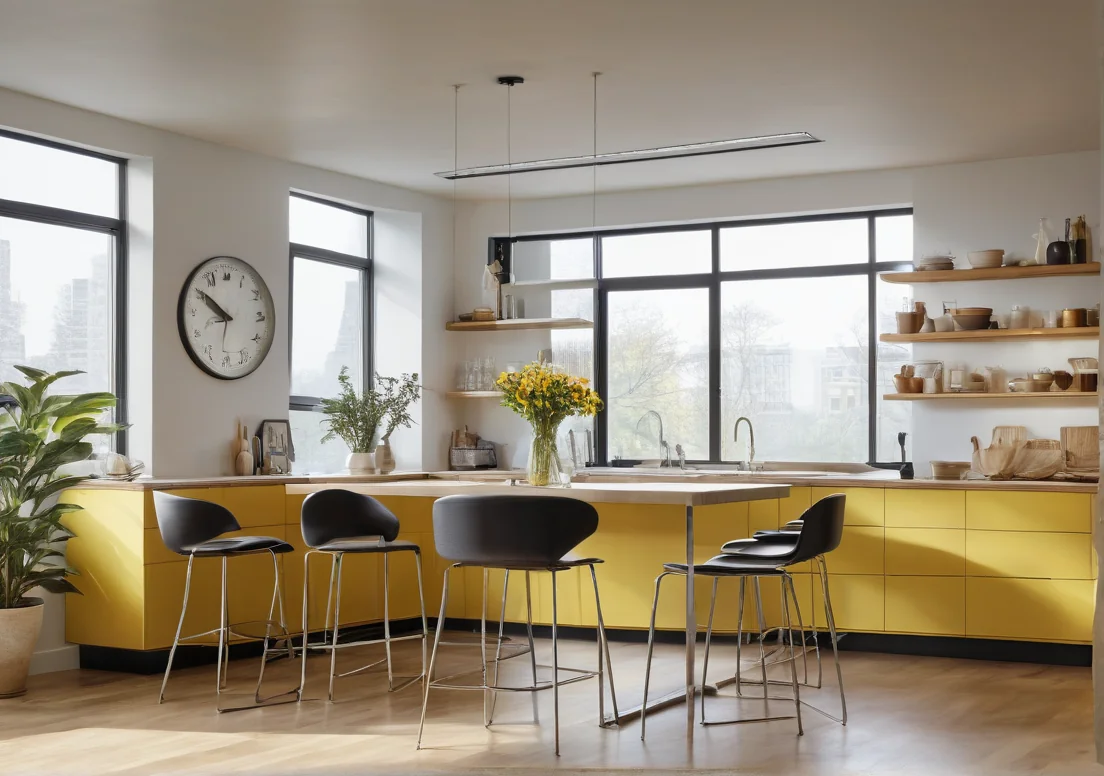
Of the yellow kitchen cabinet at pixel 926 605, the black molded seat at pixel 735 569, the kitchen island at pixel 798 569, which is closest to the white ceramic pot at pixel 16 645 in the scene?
the kitchen island at pixel 798 569

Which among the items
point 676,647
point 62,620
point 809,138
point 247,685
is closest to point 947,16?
point 809,138

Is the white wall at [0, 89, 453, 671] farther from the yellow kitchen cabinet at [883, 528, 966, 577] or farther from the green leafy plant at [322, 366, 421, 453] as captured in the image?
the yellow kitchen cabinet at [883, 528, 966, 577]

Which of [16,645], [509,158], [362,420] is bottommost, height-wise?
[16,645]

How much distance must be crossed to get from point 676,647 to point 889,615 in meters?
1.09

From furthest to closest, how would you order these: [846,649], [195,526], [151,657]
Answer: [846,649], [151,657], [195,526]

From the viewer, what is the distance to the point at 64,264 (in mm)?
5914

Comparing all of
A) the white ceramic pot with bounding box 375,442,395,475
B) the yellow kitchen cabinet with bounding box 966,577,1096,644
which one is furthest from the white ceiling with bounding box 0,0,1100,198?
the yellow kitchen cabinet with bounding box 966,577,1096,644

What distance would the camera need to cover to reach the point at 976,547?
18.9 ft

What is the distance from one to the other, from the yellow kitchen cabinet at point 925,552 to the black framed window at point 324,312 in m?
3.32

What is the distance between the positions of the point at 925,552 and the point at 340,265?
3916 millimetres

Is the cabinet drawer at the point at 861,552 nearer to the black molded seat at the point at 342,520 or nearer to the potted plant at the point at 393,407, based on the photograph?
the black molded seat at the point at 342,520

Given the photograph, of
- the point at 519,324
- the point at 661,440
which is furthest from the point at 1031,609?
the point at 519,324

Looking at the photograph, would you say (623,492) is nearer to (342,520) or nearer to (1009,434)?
(342,520)

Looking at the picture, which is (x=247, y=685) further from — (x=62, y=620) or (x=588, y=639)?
(x=588, y=639)
